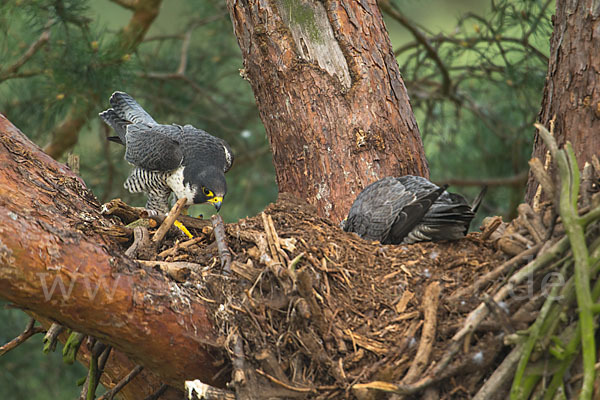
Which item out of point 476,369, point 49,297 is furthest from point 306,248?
point 49,297

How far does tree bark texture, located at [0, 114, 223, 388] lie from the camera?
72.2 inches

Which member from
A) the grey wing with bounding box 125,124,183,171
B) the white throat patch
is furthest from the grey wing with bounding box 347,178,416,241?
the grey wing with bounding box 125,124,183,171

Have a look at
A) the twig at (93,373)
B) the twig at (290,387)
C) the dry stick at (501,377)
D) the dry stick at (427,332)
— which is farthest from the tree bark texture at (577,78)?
the twig at (93,373)

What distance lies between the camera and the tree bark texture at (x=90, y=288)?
1835 millimetres

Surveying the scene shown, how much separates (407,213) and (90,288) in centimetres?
130

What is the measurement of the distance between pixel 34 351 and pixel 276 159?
3.56 m

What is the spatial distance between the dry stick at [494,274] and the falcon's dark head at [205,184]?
2023 mm

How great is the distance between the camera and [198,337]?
2041 mm

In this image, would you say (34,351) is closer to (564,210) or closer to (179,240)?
(179,240)

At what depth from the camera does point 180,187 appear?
3.94 m

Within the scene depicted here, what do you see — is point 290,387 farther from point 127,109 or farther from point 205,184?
point 127,109

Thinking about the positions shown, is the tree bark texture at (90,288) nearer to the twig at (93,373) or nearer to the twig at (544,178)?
the twig at (93,373)

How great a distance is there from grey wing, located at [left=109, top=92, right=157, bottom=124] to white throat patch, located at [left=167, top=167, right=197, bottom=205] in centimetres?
47

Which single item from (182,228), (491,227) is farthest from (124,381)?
(491,227)
